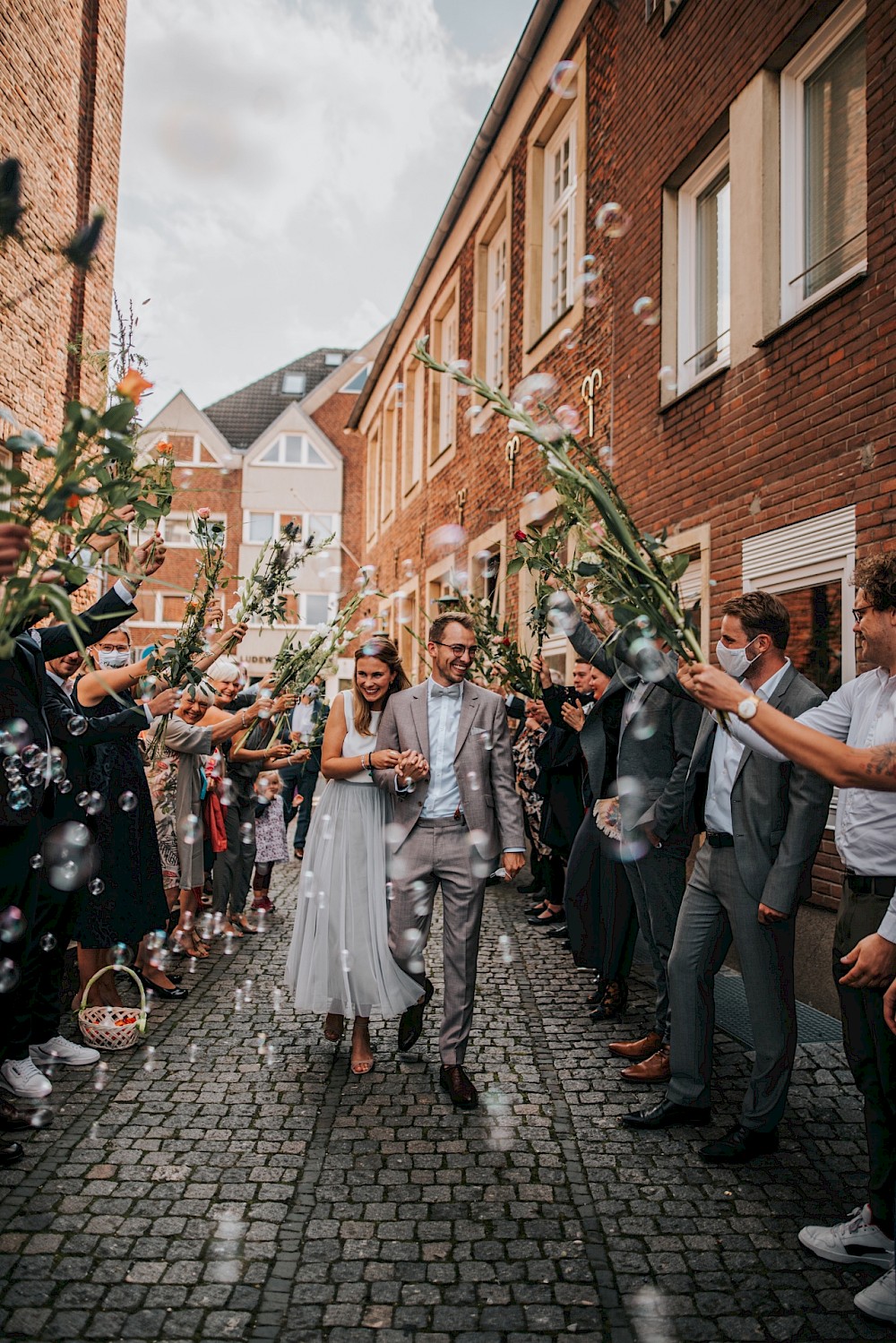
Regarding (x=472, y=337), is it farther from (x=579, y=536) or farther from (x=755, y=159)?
(x=579, y=536)

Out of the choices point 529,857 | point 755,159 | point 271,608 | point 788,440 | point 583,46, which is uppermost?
point 583,46

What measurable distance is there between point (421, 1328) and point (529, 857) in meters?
7.80

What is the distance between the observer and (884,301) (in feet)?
19.5

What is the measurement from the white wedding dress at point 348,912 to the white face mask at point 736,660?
1920 mm

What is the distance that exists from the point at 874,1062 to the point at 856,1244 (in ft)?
1.87

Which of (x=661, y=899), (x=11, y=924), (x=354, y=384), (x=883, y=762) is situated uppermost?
(x=354, y=384)

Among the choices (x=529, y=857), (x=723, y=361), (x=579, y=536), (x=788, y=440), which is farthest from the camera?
(x=529, y=857)

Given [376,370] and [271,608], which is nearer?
[271,608]

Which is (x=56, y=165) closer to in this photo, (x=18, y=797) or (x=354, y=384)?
(x=18, y=797)

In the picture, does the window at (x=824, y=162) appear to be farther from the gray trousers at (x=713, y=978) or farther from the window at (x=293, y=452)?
the window at (x=293, y=452)

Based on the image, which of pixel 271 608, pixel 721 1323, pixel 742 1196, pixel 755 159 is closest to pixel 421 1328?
pixel 721 1323

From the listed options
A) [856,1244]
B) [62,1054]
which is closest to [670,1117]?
[856,1244]

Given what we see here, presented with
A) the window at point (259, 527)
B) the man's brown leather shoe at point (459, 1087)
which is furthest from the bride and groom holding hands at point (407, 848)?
the window at point (259, 527)

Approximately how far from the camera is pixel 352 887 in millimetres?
5215
